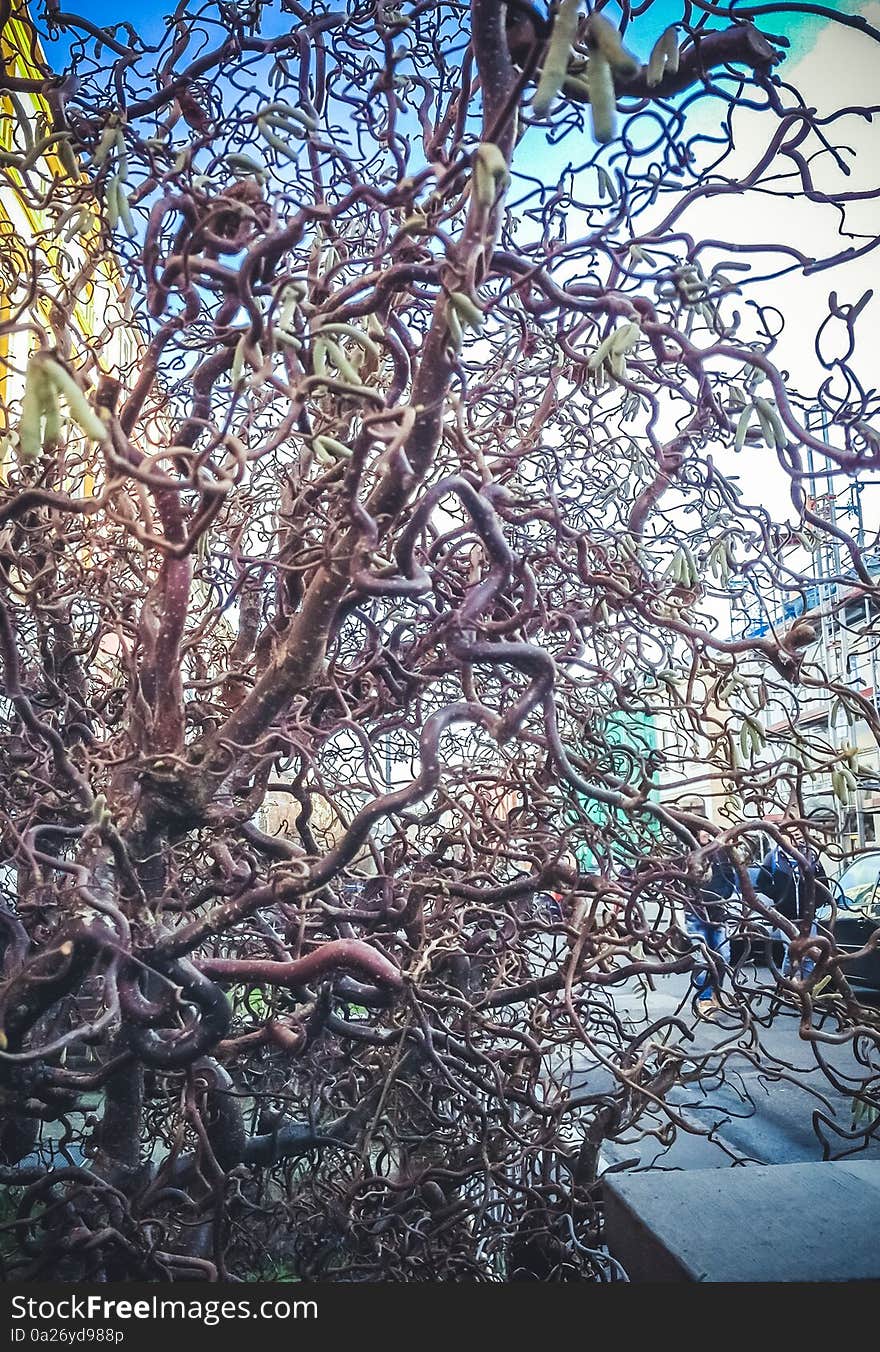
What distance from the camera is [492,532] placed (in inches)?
44.8

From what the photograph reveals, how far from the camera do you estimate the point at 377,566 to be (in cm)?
139

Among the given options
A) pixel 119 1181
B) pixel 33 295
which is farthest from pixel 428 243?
pixel 119 1181

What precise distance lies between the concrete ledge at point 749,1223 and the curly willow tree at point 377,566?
0.90 ft

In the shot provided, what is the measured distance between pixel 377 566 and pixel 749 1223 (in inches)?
44.5

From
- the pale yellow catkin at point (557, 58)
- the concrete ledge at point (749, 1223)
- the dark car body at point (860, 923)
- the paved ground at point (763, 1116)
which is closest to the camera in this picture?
the pale yellow catkin at point (557, 58)

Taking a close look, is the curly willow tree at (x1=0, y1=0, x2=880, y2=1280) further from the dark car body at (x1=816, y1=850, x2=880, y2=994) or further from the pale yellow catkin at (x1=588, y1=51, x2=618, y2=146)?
the dark car body at (x1=816, y1=850, x2=880, y2=994)

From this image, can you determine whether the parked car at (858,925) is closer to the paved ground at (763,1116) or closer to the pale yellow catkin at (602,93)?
the paved ground at (763,1116)

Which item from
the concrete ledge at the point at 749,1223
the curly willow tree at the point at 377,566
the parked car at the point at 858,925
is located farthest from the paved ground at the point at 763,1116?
the concrete ledge at the point at 749,1223

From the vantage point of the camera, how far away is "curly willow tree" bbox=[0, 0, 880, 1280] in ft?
3.76

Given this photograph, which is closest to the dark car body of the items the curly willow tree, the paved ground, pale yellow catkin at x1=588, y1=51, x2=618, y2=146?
the paved ground

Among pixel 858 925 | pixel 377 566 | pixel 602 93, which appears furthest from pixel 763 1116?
pixel 602 93

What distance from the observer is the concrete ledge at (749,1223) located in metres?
1.13

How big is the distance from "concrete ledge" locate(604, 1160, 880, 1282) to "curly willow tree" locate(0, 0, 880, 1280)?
0.90 ft

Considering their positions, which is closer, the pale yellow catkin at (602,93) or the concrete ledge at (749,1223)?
the pale yellow catkin at (602,93)
